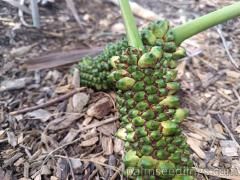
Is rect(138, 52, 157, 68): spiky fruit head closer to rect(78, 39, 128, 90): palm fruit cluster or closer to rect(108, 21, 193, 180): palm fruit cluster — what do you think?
rect(108, 21, 193, 180): palm fruit cluster

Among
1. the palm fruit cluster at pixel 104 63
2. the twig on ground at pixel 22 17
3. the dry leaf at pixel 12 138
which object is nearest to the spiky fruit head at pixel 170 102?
the palm fruit cluster at pixel 104 63

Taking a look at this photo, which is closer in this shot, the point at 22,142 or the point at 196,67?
the point at 22,142

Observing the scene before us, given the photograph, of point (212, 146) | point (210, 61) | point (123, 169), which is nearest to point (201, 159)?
point (212, 146)

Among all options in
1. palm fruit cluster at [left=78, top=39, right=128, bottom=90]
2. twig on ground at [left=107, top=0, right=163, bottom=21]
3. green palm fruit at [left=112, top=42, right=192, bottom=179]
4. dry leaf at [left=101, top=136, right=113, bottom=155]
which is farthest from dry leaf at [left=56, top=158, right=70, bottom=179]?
twig on ground at [left=107, top=0, right=163, bottom=21]

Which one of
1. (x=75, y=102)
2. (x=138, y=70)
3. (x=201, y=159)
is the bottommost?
(x=201, y=159)

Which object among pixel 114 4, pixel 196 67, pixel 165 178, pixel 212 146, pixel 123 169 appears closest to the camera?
pixel 165 178

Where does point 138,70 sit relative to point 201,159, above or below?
above

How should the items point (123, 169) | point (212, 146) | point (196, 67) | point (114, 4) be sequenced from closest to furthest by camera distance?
point (123, 169)
point (212, 146)
point (196, 67)
point (114, 4)

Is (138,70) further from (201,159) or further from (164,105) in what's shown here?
(201,159)
